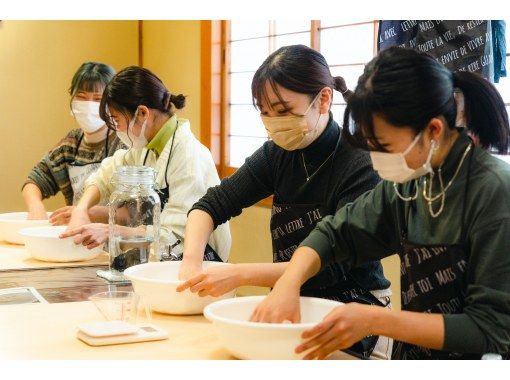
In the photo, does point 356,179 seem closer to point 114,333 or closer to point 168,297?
point 168,297

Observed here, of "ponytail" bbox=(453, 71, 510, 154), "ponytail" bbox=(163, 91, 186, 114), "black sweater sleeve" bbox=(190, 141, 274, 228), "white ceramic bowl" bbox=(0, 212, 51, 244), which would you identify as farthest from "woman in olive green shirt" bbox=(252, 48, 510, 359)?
"white ceramic bowl" bbox=(0, 212, 51, 244)

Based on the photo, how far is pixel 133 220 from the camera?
6.85 ft

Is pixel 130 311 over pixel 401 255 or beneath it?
beneath

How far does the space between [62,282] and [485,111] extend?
125 cm

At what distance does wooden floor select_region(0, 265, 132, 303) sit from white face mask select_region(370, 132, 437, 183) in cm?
74

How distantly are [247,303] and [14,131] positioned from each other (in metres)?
3.37

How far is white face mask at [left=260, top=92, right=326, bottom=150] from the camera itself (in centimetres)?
178

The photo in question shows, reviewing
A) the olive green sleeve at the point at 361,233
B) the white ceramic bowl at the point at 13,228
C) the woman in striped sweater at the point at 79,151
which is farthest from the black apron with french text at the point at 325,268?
the woman in striped sweater at the point at 79,151

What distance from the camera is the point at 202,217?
1991 millimetres

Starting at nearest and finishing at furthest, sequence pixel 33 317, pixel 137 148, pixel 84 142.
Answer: pixel 33 317
pixel 137 148
pixel 84 142
